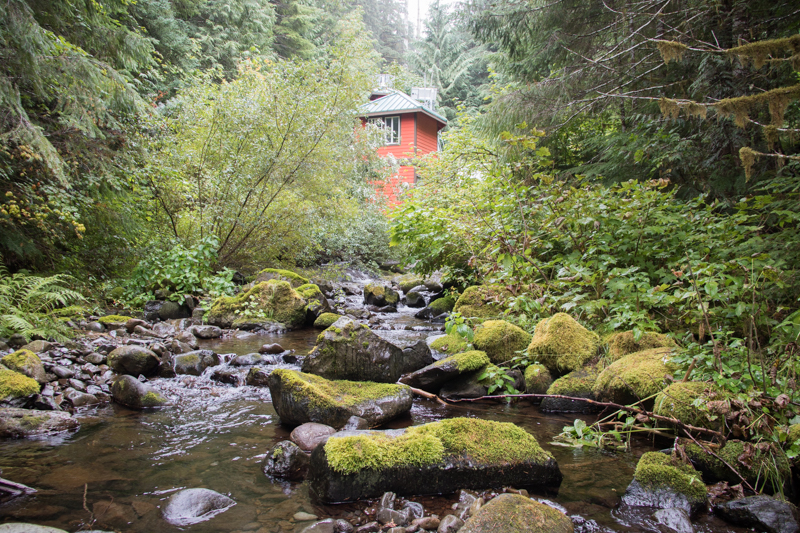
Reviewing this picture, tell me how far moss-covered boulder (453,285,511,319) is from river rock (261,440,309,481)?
352cm

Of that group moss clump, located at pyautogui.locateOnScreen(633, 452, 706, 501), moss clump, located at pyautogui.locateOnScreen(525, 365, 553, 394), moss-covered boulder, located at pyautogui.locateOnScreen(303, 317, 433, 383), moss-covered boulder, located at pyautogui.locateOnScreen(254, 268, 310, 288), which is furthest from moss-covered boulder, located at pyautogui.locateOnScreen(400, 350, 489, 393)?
moss-covered boulder, located at pyautogui.locateOnScreen(254, 268, 310, 288)

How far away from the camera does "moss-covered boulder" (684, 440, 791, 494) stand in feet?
8.20

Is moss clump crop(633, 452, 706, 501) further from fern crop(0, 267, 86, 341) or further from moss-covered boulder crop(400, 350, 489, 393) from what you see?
fern crop(0, 267, 86, 341)

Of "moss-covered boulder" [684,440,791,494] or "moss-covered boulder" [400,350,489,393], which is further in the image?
"moss-covered boulder" [400,350,489,393]

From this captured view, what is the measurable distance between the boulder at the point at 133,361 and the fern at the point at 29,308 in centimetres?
117

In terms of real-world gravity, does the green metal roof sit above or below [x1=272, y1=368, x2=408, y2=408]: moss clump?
above

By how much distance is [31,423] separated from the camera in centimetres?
366

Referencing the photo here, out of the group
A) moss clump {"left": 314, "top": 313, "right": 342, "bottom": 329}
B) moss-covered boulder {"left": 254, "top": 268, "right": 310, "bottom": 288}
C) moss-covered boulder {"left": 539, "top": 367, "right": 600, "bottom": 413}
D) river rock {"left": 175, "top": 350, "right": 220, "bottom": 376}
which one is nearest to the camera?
moss-covered boulder {"left": 539, "top": 367, "right": 600, "bottom": 413}

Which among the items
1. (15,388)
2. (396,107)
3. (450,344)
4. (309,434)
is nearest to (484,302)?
(450,344)

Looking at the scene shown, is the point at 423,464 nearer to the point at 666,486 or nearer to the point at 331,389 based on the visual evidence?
the point at 666,486

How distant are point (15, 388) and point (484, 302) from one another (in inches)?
239

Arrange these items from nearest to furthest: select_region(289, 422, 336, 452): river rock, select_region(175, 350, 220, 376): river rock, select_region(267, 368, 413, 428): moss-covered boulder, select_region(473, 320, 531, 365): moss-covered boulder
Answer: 1. select_region(289, 422, 336, 452): river rock
2. select_region(267, 368, 413, 428): moss-covered boulder
3. select_region(473, 320, 531, 365): moss-covered boulder
4. select_region(175, 350, 220, 376): river rock

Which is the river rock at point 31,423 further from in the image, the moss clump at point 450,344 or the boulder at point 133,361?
the moss clump at point 450,344

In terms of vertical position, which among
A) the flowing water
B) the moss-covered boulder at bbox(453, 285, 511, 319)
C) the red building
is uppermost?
the red building
